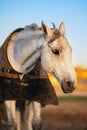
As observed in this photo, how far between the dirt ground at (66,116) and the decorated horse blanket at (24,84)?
1.28 meters

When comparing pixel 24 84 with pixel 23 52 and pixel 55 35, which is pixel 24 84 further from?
pixel 55 35

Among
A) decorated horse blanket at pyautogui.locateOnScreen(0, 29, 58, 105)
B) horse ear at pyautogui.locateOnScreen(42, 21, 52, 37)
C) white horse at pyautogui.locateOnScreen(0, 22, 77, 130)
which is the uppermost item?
horse ear at pyautogui.locateOnScreen(42, 21, 52, 37)

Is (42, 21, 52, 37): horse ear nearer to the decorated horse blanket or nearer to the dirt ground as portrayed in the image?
the decorated horse blanket

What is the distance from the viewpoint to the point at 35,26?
3160 millimetres

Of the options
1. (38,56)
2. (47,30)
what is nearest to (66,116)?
(38,56)

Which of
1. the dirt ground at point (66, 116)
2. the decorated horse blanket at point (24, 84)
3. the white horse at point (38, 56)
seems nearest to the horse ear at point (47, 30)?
the white horse at point (38, 56)

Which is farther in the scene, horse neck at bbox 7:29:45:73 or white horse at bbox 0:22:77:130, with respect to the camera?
horse neck at bbox 7:29:45:73

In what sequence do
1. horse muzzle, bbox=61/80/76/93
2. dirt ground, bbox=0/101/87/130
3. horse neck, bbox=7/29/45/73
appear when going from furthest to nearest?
dirt ground, bbox=0/101/87/130, horse neck, bbox=7/29/45/73, horse muzzle, bbox=61/80/76/93

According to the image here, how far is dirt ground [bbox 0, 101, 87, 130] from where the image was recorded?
4.48 m

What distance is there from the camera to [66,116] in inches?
180

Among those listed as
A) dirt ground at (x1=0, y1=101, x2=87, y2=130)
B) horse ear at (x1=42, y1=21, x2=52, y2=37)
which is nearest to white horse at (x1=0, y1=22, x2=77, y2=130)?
horse ear at (x1=42, y1=21, x2=52, y2=37)

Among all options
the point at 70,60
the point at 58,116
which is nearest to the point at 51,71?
the point at 70,60

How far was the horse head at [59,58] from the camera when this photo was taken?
9.78 feet

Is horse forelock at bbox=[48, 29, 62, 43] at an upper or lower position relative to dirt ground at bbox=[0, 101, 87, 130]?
upper
